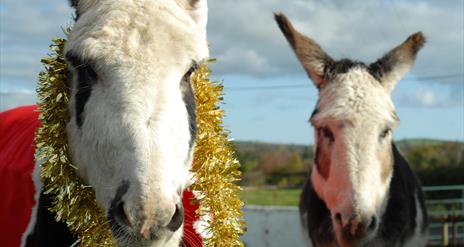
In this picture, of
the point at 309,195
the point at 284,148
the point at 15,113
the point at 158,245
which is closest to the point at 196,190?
the point at 158,245

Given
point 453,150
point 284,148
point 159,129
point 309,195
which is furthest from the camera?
point 284,148

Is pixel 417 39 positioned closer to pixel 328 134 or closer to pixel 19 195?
pixel 328 134

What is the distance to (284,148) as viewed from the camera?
35.5m

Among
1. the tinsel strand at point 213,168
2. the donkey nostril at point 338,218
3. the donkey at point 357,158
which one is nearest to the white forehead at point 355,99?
the donkey at point 357,158

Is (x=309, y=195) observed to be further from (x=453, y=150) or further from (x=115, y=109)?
(x=453, y=150)

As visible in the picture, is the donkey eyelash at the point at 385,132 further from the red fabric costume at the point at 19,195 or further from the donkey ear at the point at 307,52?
the red fabric costume at the point at 19,195

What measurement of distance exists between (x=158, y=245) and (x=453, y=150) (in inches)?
1045

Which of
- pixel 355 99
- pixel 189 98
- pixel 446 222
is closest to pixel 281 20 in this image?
pixel 355 99

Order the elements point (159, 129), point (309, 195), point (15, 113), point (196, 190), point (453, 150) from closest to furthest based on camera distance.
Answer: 1. point (159, 129)
2. point (196, 190)
3. point (15, 113)
4. point (309, 195)
5. point (453, 150)

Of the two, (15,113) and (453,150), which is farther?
(453,150)

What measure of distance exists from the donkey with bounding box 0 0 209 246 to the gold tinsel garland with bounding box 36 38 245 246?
0.11m

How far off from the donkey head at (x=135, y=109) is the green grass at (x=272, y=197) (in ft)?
73.9

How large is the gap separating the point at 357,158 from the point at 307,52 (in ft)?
→ 4.17

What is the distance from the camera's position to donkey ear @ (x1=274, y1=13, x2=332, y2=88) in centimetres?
610
